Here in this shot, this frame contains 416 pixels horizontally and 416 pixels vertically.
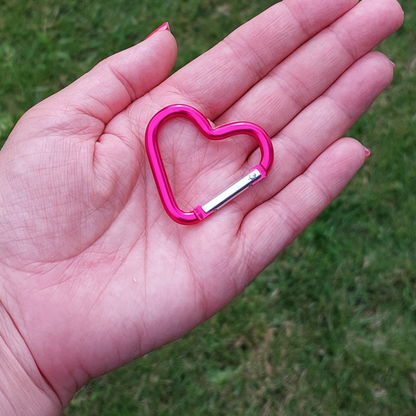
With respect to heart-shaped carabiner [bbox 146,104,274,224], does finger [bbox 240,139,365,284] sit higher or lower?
lower

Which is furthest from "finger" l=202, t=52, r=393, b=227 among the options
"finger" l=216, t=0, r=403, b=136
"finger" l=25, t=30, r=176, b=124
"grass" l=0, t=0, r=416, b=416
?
"grass" l=0, t=0, r=416, b=416

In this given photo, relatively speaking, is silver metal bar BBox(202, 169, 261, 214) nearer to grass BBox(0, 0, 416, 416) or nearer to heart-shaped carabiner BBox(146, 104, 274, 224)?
heart-shaped carabiner BBox(146, 104, 274, 224)

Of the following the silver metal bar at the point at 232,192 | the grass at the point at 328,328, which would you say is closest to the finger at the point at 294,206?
the silver metal bar at the point at 232,192

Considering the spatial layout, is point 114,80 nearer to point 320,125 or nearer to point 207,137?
point 207,137

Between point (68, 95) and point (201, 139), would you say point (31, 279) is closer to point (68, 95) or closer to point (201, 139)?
point (68, 95)

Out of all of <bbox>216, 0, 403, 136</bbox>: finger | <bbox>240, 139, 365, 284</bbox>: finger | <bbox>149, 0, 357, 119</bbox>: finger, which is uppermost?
<bbox>149, 0, 357, 119</bbox>: finger

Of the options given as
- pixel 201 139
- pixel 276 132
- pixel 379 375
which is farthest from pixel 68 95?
pixel 379 375

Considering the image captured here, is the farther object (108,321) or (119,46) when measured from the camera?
(119,46)
